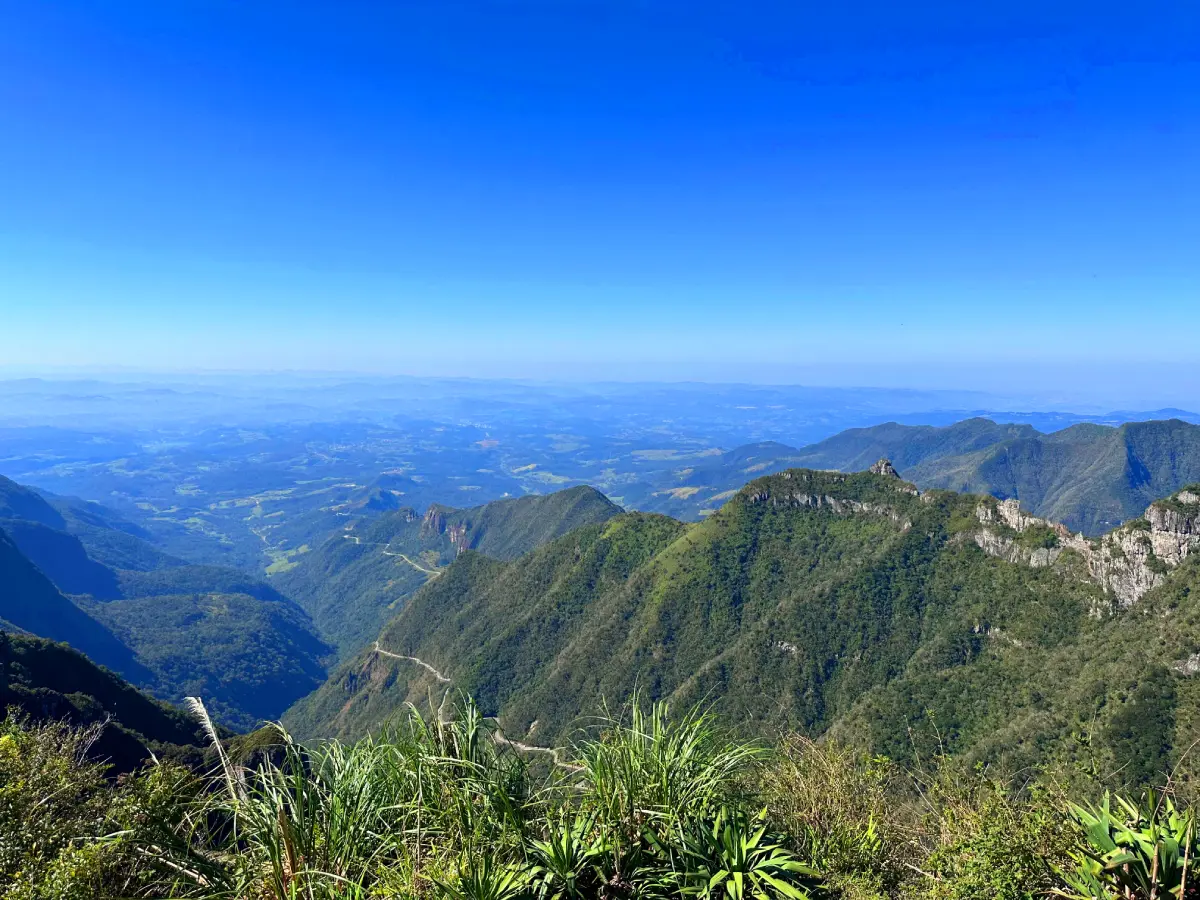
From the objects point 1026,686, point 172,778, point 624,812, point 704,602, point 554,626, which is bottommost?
point 554,626

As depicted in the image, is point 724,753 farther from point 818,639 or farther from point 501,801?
point 818,639

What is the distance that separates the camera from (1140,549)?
258ft

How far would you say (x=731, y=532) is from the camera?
5241 inches

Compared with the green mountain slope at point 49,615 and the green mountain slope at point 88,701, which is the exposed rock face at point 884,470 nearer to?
the green mountain slope at point 88,701

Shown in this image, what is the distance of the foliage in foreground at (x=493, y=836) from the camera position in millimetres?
8031

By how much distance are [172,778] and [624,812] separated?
10951 millimetres

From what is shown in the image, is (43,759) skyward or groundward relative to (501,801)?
groundward

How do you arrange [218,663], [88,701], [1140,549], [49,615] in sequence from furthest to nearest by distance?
[218,663] → [49,615] → [1140,549] → [88,701]

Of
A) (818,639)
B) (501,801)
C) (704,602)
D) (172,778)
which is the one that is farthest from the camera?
(704,602)

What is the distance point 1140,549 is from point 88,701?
134 m

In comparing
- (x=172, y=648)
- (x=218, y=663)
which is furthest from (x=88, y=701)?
(x=172, y=648)

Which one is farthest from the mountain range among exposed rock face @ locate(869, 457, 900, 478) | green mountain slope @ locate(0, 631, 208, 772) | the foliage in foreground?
the foliage in foreground

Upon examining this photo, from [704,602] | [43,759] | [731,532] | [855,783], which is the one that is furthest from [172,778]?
[731,532]

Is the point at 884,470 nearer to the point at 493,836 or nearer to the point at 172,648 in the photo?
the point at 493,836
